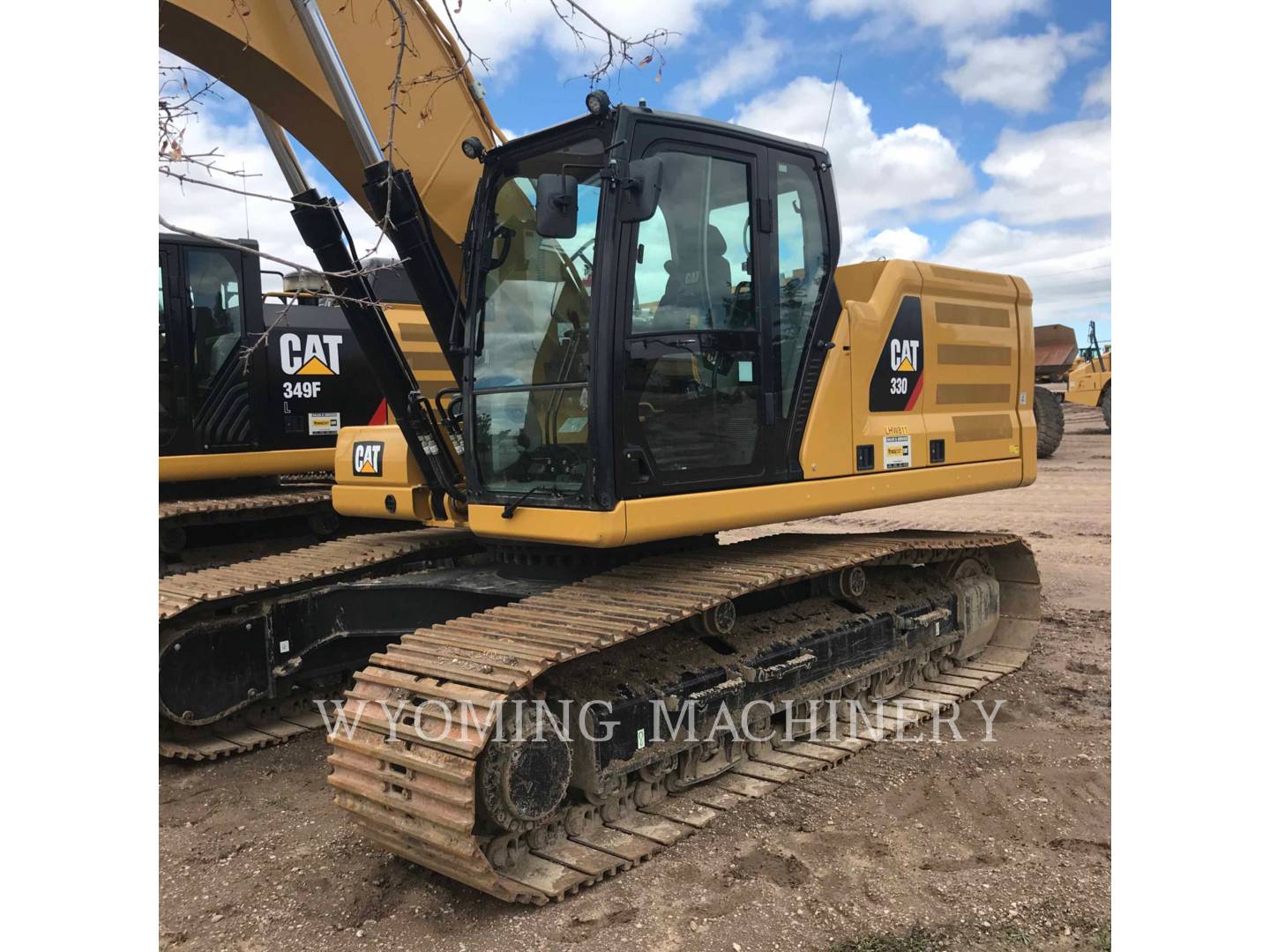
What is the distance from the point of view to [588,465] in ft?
13.2

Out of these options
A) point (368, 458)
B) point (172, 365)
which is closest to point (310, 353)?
point (172, 365)

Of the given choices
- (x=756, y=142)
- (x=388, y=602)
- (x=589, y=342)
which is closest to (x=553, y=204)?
(x=589, y=342)

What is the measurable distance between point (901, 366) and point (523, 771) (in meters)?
3.14

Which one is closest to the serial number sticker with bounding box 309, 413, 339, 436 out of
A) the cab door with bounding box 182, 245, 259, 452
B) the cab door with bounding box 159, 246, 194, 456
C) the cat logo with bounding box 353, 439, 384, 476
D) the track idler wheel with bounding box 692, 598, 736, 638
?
the cab door with bounding box 182, 245, 259, 452

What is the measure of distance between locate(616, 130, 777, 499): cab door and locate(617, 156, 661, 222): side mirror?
10 centimetres

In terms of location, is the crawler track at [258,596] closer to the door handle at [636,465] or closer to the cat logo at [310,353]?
the cat logo at [310,353]

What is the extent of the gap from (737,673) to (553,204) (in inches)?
87.6

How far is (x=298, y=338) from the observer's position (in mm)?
7520

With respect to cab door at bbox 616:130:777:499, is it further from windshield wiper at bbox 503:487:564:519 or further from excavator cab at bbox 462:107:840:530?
windshield wiper at bbox 503:487:564:519

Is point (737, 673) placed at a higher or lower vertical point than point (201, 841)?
higher

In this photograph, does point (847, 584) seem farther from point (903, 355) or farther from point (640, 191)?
point (640, 191)

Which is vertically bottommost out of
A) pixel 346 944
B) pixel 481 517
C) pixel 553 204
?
pixel 346 944

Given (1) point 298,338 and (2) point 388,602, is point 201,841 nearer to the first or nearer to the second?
(2) point 388,602

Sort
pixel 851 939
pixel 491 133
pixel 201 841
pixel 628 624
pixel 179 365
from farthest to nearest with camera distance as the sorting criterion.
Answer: pixel 179 365
pixel 491 133
pixel 201 841
pixel 628 624
pixel 851 939
